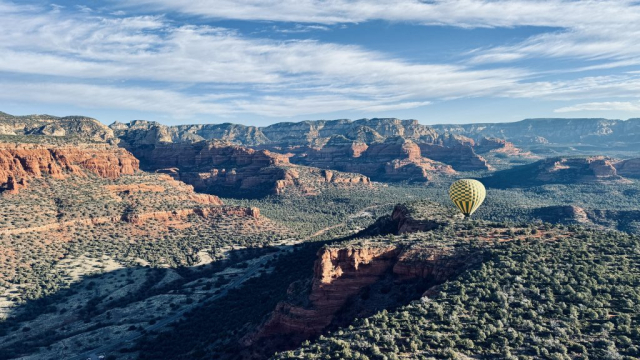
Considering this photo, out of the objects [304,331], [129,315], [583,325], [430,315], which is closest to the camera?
[583,325]

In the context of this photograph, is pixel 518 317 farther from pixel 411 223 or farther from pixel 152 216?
pixel 152 216

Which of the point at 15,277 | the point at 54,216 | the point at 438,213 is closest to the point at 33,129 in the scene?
the point at 54,216

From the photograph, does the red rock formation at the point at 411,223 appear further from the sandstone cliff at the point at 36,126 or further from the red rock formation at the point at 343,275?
the sandstone cliff at the point at 36,126

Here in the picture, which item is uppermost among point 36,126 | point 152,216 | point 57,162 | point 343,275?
point 36,126

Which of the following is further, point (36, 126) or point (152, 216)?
point (36, 126)

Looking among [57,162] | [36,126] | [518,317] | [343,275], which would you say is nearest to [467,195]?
[343,275]

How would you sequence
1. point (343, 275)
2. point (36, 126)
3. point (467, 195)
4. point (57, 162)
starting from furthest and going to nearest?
1. point (36, 126)
2. point (57, 162)
3. point (467, 195)
4. point (343, 275)

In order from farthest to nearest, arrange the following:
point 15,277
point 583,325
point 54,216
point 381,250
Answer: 1. point 54,216
2. point 15,277
3. point 381,250
4. point 583,325

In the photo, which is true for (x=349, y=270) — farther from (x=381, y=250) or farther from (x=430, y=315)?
(x=430, y=315)

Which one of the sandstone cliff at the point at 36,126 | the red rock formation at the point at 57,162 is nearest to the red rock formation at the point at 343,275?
the red rock formation at the point at 57,162
